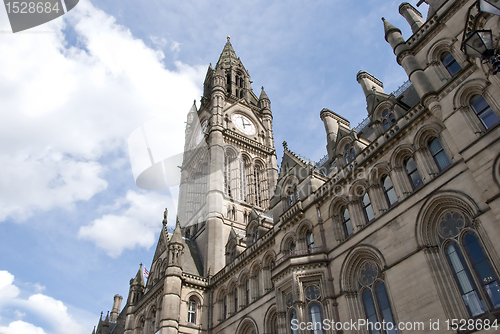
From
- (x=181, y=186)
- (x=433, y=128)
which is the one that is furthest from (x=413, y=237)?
(x=181, y=186)

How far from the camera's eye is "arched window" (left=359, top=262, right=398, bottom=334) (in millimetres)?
15916

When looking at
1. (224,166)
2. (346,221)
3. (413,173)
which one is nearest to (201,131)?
(224,166)

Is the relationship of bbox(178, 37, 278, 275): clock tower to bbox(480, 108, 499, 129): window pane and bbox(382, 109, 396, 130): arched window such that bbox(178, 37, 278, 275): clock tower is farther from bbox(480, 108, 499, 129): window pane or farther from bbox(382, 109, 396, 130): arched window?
bbox(480, 108, 499, 129): window pane

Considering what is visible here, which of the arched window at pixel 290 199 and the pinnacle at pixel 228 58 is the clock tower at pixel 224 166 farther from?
the arched window at pixel 290 199

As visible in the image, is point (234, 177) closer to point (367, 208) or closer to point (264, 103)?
point (264, 103)

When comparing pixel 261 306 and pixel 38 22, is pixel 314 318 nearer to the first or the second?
pixel 261 306

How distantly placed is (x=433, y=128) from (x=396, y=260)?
5809mm

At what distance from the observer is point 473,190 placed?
1412 centimetres

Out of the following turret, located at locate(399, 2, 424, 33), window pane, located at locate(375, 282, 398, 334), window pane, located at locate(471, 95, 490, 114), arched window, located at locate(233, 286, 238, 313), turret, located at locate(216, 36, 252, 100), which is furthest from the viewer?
turret, located at locate(216, 36, 252, 100)

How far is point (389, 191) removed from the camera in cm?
1805

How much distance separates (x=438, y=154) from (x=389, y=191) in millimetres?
2765

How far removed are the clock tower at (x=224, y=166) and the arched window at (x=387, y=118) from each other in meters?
16.5

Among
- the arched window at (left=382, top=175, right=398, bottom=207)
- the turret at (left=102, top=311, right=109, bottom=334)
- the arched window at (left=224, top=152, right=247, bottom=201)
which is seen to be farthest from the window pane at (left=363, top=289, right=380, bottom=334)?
the turret at (left=102, top=311, right=109, bottom=334)

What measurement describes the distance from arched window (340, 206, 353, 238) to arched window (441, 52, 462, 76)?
8.11 meters
